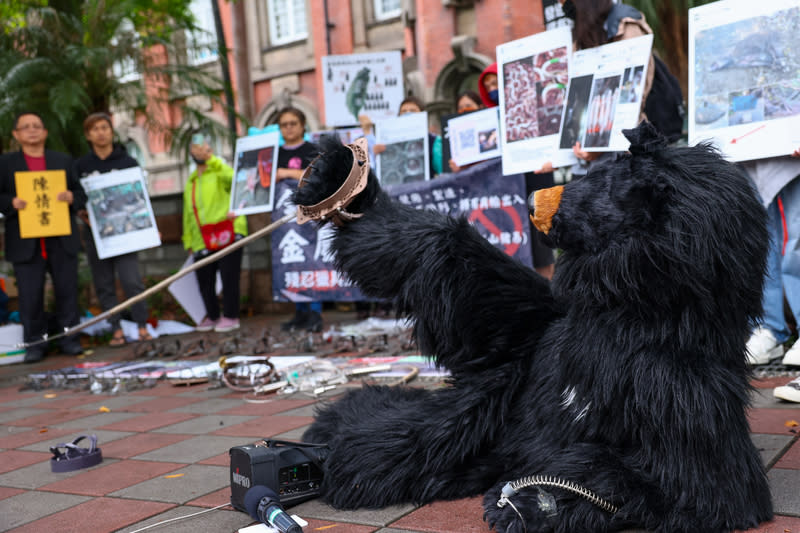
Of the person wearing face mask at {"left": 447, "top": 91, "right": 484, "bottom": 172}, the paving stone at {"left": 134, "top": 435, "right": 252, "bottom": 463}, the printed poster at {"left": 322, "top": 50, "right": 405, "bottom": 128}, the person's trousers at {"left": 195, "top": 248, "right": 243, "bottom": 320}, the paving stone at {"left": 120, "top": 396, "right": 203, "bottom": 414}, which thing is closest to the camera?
the paving stone at {"left": 134, "top": 435, "right": 252, "bottom": 463}

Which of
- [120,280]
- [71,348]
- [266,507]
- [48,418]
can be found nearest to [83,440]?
[48,418]

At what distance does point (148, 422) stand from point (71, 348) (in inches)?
138

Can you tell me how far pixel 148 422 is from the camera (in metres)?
3.83

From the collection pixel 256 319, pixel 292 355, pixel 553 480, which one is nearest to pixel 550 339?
pixel 553 480

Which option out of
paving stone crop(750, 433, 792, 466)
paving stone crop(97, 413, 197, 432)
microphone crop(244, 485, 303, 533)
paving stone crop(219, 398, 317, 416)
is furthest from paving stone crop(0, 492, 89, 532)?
paving stone crop(750, 433, 792, 466)

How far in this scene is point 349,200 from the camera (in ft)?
7.23

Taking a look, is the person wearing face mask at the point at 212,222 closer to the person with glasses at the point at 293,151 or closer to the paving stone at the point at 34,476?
the person with glasses at the point at 293,151

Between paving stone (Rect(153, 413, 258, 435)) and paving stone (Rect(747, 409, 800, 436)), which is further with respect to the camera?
paving stone (Rect(153, 413, 258, 435))

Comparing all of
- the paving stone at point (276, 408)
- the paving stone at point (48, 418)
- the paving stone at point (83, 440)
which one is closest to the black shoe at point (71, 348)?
the paving stone at point (48, 418)

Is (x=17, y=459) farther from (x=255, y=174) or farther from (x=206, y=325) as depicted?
(x=206, y=325)

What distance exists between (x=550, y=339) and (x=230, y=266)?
5.76 meters

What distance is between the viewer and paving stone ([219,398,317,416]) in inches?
147

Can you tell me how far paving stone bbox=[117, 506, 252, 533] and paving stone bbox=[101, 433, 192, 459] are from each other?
35.8 inches

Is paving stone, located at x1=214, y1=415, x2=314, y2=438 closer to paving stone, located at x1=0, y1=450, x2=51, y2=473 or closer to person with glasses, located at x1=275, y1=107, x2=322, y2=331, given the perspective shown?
paving stone, located at x1=0, y1=450, x2=51, y2=473
